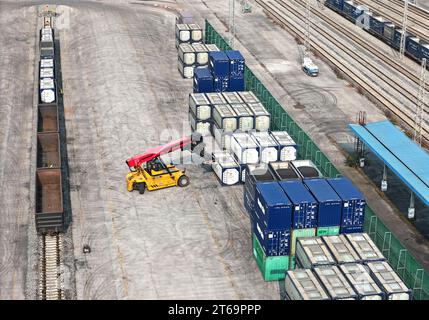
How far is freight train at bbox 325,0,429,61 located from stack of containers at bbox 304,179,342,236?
4967 centimetres

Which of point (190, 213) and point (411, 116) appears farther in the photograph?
point (411, 116)

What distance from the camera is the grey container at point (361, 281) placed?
147 feet

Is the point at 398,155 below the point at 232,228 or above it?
above

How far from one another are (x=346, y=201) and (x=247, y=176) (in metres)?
9.22

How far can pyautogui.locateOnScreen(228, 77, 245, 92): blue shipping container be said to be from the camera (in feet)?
266

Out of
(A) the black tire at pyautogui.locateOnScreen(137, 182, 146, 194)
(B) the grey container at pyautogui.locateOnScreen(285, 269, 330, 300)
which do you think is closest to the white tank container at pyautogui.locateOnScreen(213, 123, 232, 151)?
(A) the black tire at pyautogui.locateOnScreen(137, 182, 146, 194)

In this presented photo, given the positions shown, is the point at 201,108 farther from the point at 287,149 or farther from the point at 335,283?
the point at 335,283

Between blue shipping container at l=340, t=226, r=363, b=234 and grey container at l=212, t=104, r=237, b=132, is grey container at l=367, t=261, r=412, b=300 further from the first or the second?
grey container at l=212, t=104, r=237, b=132

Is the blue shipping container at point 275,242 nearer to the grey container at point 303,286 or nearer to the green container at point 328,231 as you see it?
the green container at point 328,231

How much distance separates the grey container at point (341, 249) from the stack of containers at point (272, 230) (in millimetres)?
2847

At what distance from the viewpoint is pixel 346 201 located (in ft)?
169
